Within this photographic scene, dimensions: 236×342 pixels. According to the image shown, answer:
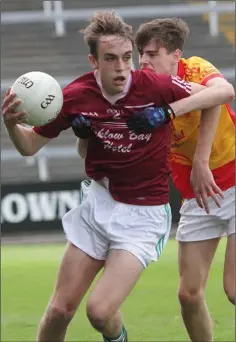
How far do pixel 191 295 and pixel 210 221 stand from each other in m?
0.48

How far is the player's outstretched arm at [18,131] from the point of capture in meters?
5.09

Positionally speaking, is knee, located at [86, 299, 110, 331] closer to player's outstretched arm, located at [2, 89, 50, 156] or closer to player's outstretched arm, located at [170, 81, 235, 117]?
player's outstretched arm, located at [2, 89, 50, 156]

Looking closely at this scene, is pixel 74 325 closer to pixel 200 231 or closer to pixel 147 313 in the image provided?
pixel 147 313

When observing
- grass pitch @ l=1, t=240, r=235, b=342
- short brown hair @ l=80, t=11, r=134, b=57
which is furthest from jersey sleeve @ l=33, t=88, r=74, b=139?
grass pitch @ l=1, t=240, r=235, b=342

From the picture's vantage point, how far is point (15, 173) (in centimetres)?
1573

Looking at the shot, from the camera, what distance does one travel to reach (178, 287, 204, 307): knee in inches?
234

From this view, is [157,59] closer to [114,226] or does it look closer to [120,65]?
[120,65]

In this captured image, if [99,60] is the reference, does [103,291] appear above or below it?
below

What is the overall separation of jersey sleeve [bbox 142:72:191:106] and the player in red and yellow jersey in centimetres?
24

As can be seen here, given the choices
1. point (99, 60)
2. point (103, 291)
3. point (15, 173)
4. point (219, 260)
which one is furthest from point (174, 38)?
point (15, 173)

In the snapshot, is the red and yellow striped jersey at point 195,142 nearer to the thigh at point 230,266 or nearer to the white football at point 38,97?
the thigh at point 230,266

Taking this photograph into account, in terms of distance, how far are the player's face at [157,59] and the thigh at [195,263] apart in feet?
3.63

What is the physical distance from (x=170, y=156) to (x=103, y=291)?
3.96 feet

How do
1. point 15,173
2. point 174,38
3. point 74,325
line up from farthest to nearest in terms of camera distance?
point 15,173 → point 74,325 → point 174,38
